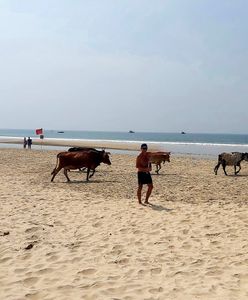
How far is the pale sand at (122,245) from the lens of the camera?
568cm

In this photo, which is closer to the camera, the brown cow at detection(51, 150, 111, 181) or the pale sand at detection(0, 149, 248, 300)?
the pale sand at detection(0, 149, 248, 300)

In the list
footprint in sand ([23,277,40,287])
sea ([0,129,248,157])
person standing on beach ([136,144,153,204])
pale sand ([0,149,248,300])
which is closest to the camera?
pale sand ([0,149,248,300])

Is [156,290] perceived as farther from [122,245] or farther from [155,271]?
[122,245]

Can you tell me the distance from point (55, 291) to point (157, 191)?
8639 millimetres

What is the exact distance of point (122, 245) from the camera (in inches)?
301

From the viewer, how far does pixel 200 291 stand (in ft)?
18.2

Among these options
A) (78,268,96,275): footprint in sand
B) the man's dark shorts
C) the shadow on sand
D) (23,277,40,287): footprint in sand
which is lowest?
(23,277,40,287): footprint in sand

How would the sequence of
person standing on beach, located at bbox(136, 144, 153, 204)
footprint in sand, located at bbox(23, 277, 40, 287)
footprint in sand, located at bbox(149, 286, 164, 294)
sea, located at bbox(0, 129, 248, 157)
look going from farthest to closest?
1. sea, located at bbox(0, 129, 248, 157)
2. person standing on beach, located at bbox(136, 144, 153, 204)
3. footprint in sand, located at bbox(23, 277, 40, 287)
4. footprint in sand, located at bbox(149, 286, 164, 294)

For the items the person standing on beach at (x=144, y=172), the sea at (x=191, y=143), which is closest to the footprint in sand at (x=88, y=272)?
the person standing on beach at (x=144, y=172)

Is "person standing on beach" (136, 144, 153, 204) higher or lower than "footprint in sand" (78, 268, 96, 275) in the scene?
higher

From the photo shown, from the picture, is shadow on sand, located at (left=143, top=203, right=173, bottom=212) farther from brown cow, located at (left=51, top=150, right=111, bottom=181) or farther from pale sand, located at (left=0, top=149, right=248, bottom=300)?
brown cow, located at (left=51, top=150, right=111, bottom=181)

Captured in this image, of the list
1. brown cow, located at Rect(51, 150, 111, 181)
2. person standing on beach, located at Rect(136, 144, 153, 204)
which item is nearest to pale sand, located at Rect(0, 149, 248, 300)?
person standing on beach, located at Rect(136, 144, 153, 204)

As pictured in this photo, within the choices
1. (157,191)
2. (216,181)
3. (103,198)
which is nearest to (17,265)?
(103,198)

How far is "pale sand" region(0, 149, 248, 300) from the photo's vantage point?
568 centimetres
